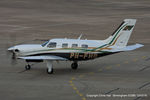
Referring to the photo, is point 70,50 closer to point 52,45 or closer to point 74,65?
point 52,45

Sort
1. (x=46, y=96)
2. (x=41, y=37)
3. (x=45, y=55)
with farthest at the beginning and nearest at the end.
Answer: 1. (x=41, y=37)
2. (x=45, y=55)
3. (x=46, y=96)

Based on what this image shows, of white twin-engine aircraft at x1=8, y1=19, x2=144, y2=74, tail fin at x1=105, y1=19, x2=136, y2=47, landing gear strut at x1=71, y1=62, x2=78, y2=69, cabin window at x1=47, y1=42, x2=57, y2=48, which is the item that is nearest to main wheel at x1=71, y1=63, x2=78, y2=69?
landing gear strut at x1=71, y1=62, x2=78, y2=69

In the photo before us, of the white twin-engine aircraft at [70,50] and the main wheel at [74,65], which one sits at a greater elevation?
the white twin-engine aircraft at [70,50]

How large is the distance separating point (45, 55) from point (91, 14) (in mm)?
40776

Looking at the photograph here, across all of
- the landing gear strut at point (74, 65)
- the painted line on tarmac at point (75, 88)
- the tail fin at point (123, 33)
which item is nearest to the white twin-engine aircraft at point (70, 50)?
the tail fin at point (123, 33)

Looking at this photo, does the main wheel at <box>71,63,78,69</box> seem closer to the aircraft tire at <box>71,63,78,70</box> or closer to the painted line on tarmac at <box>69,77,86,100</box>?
the aircraft tire at <box>71,63,78,70</box>

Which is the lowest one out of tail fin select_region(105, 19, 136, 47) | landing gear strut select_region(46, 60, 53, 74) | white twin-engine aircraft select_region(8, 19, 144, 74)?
landing gear strut select_region(46, 60, 53, 74)

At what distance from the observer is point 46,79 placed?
27.7 metres

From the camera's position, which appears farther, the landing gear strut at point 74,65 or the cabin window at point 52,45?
the landing gear strut at point 74,65

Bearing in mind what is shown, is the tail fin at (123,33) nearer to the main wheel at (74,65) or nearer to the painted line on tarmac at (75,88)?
the main wheel at (74,65)

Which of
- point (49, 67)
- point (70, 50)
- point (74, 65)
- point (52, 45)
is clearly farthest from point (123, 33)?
point (49, 67)

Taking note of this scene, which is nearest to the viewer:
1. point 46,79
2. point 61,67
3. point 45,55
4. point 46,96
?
point 46,96

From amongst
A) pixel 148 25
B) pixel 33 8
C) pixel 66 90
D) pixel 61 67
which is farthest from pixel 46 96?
pixel 33 8

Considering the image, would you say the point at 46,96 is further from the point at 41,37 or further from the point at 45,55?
the point at 41,37
